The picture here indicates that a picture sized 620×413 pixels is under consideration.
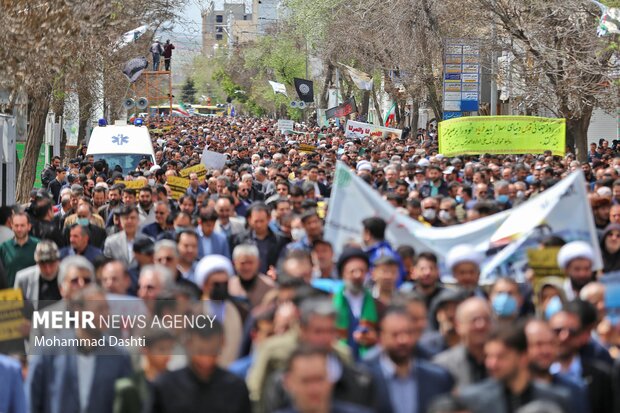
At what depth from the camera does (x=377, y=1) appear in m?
38.0

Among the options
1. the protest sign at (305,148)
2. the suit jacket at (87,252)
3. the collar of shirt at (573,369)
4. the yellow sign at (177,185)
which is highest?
the protest sign at (305,148)

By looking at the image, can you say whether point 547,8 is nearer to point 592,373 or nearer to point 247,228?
point 247,228

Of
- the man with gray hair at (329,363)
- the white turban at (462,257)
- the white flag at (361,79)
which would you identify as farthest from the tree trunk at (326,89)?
the man with gray hair at (329,363)

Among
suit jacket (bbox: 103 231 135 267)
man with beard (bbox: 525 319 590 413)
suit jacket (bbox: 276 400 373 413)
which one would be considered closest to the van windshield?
suit jacket (bbox: 103 231 135 267)

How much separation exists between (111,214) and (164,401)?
8.78 metres

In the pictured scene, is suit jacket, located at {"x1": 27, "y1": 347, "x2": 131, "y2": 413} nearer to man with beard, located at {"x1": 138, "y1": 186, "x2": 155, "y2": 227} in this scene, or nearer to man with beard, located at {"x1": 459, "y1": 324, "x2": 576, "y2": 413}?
man with beard, located at {"x1": 459, "y1": 324, "x2": 576, "y2": 413}

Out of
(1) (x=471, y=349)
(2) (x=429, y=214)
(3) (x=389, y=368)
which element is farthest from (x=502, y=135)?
(3) (x=389, y=368)

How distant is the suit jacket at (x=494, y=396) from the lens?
5.86 meters

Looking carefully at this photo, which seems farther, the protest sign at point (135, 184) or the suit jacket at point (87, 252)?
the protest sign at point (135, 184)

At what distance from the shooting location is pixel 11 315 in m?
7.97

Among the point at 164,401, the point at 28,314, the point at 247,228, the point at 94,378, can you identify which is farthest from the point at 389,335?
the point at 247,228

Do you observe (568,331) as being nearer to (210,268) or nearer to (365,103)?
(210,268)

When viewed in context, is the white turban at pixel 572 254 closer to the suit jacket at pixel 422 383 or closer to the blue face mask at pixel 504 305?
the blue face mask at pixel 504 305

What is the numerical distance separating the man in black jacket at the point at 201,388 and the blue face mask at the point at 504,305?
80.0 inches
